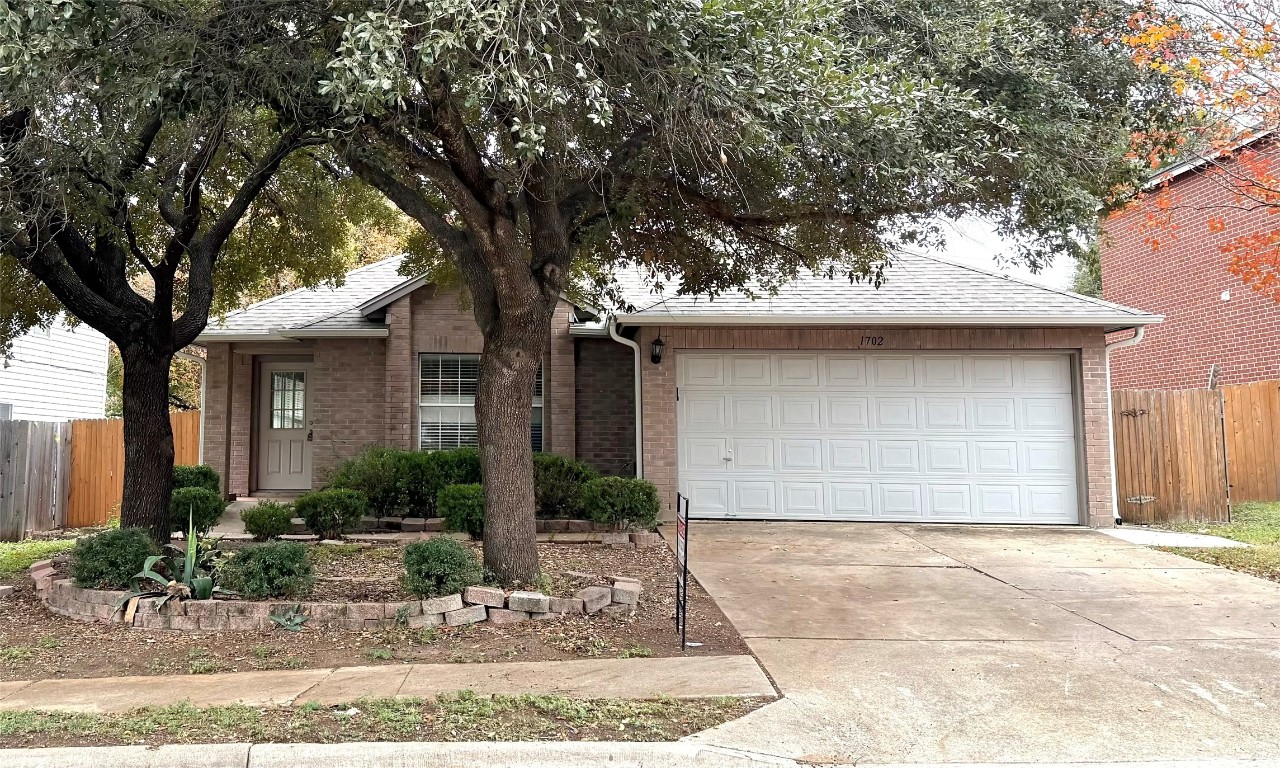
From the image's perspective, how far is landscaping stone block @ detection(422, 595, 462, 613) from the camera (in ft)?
20.2

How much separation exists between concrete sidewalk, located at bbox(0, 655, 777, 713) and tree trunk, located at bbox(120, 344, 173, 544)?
2.77m

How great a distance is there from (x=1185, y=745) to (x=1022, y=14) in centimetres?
595

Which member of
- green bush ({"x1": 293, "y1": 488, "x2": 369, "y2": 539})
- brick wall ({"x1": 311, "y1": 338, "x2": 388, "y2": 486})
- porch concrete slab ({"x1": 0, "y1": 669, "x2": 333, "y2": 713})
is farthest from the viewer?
brick wall ({"x1": 311, "y1": 338, "x2": 388, "y2": 486})

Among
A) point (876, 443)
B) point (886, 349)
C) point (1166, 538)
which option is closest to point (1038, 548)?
point (1166, 538)

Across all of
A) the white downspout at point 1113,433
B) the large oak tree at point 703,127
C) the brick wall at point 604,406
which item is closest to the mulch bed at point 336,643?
the large oak tree at point 703,127

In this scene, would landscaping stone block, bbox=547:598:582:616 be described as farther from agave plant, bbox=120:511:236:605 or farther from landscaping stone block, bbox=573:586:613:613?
agave plant, bbox=120:511:236:605

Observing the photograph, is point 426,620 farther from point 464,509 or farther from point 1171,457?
point 1171,457

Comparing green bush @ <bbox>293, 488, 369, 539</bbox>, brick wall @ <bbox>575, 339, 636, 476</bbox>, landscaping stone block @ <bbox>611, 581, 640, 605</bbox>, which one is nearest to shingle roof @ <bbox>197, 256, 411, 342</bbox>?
brick wall @ <bbox>575, 339, 636, 476</bbox>

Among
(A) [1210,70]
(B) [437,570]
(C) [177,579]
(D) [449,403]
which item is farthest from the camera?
(D) [449,403]

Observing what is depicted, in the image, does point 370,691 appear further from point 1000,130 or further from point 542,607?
point 1000,130

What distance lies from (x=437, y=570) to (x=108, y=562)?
2768 mm

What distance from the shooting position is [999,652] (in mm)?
5598

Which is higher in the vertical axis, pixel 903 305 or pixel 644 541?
pixel 903 305

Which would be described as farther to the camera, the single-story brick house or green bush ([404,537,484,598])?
the single-story brick house
